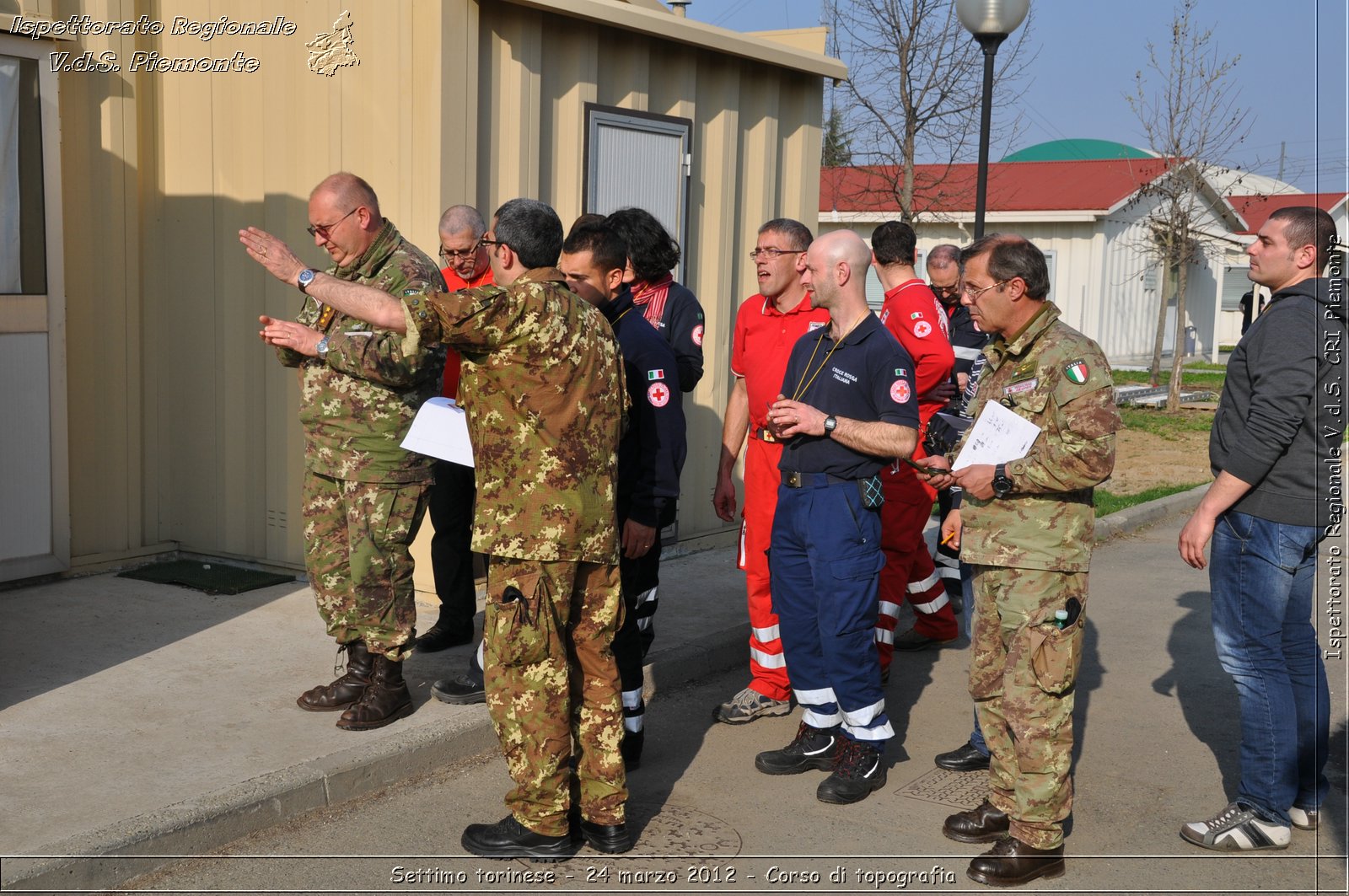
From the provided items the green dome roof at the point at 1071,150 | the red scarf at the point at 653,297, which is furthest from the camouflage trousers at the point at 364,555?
the green dome roof at the point at 1071,150

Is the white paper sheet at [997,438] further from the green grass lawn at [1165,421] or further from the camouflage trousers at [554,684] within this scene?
the green grass lawn at [1165,421]

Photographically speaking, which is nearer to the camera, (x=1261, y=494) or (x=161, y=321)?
(x=1261, y=494)

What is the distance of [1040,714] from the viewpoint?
4188mm

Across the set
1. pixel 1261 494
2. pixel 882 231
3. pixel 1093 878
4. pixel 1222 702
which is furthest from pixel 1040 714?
pixel 882 231

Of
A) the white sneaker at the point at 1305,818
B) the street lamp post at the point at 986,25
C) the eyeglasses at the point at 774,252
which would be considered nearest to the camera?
the white sneaker at the point at 1305,818

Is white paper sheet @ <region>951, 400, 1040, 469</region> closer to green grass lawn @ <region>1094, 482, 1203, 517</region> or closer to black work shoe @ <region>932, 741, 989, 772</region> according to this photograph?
black work shoe @ <region>932, 741, 989, 772</region>

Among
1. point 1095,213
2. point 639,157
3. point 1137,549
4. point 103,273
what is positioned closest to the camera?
point 103,273

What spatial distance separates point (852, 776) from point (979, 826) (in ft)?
1.88

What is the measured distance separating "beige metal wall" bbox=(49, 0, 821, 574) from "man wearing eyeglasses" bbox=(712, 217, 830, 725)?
6.65 feet

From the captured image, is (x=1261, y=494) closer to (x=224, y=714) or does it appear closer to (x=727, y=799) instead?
(x=727, y=799)

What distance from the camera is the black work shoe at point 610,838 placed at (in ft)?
14.2

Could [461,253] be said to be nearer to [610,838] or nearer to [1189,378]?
[610,838]

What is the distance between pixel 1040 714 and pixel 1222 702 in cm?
274

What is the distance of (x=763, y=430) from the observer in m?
5.66
